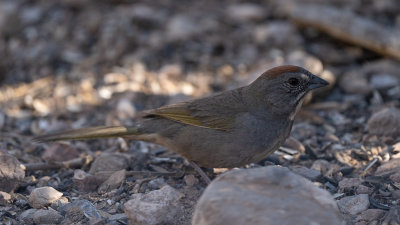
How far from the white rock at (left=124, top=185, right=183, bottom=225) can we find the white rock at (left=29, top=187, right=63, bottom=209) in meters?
0.77

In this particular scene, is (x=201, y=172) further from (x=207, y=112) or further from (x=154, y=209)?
(x=154, y=209)

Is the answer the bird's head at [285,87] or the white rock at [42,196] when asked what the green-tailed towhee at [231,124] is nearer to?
the bird's head at [285,87]

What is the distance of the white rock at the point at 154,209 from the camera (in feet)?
11.8

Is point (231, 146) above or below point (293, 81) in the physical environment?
below

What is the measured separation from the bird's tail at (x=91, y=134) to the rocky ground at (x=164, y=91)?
0.78 feet

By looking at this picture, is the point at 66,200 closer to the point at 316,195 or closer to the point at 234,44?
the point at 316,195

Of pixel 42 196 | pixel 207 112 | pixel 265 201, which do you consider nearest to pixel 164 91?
pixel 207 112

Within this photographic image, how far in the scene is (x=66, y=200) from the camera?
164 inches

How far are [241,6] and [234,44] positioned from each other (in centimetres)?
98

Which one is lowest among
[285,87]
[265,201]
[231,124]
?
[231,124]

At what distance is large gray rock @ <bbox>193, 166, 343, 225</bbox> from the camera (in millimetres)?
2928

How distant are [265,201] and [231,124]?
4.83 ft

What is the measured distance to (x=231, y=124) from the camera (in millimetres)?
4426

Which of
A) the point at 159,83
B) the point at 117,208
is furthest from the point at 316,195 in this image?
the point at 159,83
